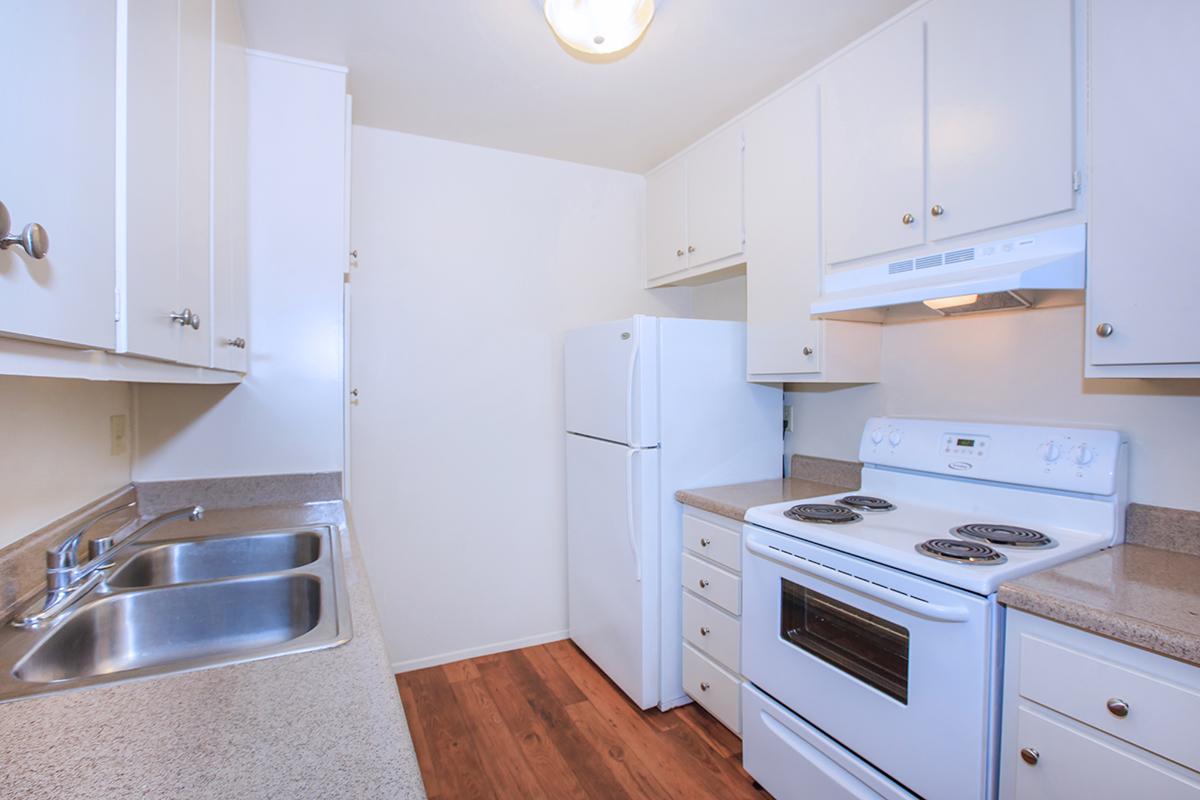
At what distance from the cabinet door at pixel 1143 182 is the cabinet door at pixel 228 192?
198 cm

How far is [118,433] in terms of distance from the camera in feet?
5.53

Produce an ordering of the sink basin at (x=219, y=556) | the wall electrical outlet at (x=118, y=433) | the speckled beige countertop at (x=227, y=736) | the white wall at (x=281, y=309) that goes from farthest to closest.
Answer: the white wall at (x=281, y=309) → the wall electrical outlet at (x=118, y=433) → the sink basin at (x=219, y=556) → the speckled beige countertop at (x=227, y=736)

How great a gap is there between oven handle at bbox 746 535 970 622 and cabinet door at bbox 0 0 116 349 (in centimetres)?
156

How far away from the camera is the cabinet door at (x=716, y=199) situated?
2.36m

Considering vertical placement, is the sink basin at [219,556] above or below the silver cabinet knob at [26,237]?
below

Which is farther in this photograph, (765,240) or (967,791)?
(765,240)

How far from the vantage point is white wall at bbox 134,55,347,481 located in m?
1.80

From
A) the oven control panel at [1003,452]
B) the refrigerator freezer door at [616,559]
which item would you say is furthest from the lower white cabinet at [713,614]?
the oven control panel at [1003,452]

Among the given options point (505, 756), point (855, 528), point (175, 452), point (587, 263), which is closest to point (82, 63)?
point (175, 452)

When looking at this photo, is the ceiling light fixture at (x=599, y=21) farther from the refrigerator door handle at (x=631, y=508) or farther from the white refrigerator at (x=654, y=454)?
the refrigerator door handle at (x=631, y=508)

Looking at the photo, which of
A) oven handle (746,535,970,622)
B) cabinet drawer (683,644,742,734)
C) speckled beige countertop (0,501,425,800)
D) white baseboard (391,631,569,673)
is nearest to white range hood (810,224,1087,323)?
oven handle (746,535,970,622)

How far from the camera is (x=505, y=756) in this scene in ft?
6.75

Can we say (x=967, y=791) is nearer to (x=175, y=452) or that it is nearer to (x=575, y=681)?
(x=575, y=681)

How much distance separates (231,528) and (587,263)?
199 cm
